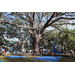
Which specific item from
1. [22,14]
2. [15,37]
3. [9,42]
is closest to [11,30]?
[15,37]

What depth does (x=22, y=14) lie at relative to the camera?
1454 cm

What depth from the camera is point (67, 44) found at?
88.7 feet

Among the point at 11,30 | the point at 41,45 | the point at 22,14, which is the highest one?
the point at 22,14

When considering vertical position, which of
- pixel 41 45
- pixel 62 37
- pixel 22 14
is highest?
pixel 22 14
